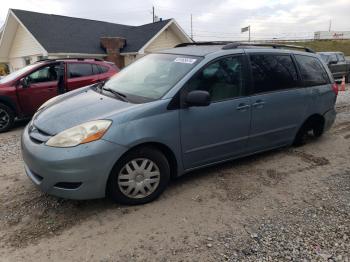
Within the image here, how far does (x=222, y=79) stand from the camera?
405 cm

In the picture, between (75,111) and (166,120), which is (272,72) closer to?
Result: (166,120)

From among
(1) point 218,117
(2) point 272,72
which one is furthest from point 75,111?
(2) point 272,72

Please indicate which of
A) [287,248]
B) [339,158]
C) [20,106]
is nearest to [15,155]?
[20,106]

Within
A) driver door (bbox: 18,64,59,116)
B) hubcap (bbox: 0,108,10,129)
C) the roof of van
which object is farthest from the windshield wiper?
hubcap (bbox: 0,108,10,129)

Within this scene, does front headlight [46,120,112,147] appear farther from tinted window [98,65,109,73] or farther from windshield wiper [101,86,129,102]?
tinted window [98,65,109,73]

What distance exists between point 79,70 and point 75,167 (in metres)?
5.58

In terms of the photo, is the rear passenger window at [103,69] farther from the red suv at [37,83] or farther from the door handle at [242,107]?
the door handle at [242,107]

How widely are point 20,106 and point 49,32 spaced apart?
14.2 meters

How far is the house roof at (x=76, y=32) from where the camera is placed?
62.5ft

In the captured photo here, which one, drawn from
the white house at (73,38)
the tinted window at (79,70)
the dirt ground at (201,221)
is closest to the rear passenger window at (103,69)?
the tinted window at (79,70)

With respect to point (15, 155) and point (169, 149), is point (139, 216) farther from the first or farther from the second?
point (15, 155)

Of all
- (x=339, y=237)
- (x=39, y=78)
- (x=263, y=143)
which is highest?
(x=39, y=78)

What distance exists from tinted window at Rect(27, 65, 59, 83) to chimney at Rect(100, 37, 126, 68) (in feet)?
43.8

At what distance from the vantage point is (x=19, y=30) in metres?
21.1
